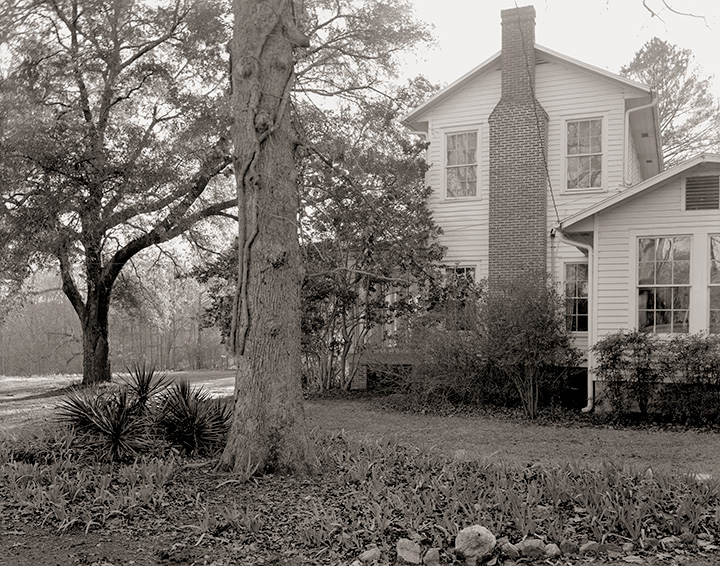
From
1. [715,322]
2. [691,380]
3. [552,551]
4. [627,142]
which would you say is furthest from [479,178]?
[552,551]

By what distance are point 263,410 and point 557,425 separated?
6575mm

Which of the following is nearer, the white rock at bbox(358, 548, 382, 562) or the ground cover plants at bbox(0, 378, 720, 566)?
the white rock at bbox(358, 548, 382, 562)

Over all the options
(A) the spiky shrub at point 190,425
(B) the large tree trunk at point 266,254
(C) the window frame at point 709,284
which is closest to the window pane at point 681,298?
(C) the window frame at point 709,284

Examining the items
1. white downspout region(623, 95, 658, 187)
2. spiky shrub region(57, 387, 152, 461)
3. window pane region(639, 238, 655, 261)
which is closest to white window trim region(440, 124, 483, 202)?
white downspout region(623, 95, 658, 187)

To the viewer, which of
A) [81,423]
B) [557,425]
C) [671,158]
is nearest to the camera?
[81,423]

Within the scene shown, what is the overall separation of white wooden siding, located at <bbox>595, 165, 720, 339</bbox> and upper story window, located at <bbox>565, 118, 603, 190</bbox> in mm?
3477

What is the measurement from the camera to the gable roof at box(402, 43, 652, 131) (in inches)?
627

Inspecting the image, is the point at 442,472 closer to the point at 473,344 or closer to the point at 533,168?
the point at 473,344

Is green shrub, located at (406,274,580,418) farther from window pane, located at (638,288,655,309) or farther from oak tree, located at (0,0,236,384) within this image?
oak tree, located at (0,0,236,384)

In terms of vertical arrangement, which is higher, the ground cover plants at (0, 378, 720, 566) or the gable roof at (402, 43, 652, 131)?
the gable roof at (402, 43, 652, 131)

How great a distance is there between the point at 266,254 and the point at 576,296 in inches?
431

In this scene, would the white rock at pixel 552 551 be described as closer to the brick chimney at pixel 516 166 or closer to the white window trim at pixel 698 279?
the white window trim at pixel 698 279

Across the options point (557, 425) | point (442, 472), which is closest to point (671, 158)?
point (557, 425)

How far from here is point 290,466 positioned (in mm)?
6902
